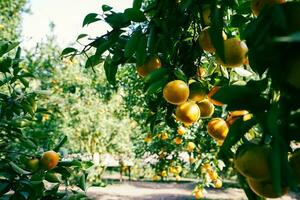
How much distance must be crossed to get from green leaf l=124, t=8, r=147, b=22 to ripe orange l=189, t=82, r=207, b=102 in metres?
0.39

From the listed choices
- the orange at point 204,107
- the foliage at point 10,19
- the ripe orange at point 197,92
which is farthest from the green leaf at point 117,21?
the foliage at point 10,19

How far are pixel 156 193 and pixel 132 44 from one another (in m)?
13.3

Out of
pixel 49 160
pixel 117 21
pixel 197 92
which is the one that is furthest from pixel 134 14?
pixel 49 160

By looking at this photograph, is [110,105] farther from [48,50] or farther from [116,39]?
[116,39]

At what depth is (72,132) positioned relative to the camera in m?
11.3

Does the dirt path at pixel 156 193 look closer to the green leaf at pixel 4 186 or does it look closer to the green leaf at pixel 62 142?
the green leaf at pixel 62 142

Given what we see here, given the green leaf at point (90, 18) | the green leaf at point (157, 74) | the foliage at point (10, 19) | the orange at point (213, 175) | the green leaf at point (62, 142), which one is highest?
the foliage at point (10, 19)

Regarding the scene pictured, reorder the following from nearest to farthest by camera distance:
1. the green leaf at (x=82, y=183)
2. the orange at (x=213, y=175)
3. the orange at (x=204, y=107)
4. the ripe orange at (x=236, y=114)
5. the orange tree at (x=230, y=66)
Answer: the orange tree at (x=230, y=66) → the ripe orange at (x=236, y=114) → the orange at (x=204, y=107) → the green leaf at (x=82, y=183) → the orange at (x=213, y=175)

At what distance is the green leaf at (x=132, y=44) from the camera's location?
1281mm

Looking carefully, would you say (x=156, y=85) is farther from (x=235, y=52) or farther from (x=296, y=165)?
(x=296, y=165)

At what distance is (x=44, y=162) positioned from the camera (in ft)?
6.86

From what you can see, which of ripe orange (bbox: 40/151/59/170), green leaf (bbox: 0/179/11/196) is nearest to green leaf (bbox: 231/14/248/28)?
ripe orange (bbox: 40/151/59/170)

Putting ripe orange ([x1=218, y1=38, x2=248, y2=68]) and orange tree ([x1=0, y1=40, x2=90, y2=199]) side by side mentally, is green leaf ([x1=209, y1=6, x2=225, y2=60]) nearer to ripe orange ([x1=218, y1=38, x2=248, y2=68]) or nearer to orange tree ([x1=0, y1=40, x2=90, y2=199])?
ripe orange ([x1=218, y1=38, x2=248, y2=68])

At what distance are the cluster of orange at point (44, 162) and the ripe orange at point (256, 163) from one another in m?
1.48
